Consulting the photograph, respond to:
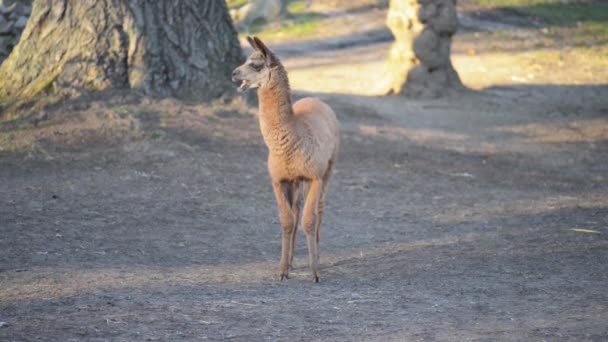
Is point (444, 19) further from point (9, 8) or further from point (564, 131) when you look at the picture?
point (9, 8)

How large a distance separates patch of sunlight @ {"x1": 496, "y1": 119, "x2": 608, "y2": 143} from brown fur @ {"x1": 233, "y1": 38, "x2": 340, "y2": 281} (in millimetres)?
7820

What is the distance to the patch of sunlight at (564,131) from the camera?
47.2 feet

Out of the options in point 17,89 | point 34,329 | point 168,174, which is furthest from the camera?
point 17,89

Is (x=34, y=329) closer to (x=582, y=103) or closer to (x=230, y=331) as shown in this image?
(x=230, y=331)

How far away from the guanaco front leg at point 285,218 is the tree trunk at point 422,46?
10148 millimetres

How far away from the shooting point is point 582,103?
17.0 m

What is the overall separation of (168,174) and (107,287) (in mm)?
3999

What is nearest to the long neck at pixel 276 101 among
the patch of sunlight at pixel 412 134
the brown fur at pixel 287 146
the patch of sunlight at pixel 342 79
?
the brown fur at pixel 287 146

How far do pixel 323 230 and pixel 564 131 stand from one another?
23.7ft

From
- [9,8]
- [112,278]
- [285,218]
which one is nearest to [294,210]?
[285,218]

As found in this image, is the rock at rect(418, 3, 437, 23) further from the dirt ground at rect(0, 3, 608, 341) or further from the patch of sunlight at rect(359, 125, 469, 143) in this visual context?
the patch of sunlight at rect(359, 125, 469, 143)

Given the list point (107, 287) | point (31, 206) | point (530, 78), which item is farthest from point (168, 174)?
point (530, 78)

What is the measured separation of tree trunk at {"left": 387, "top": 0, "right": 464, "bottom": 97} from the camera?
1709 cm

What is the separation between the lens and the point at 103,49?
1215 centimetres
